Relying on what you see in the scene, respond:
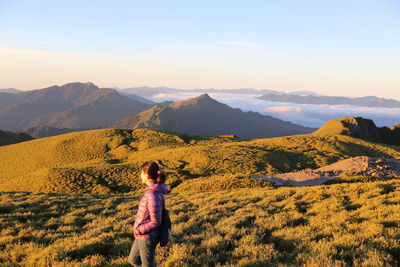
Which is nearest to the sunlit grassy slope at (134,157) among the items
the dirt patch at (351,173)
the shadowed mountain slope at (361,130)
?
the dirt patch at (351,173)

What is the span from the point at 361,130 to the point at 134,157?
268 ft

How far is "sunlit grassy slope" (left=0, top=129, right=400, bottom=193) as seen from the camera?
36125mm

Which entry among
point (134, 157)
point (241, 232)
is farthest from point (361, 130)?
point (241, 232)

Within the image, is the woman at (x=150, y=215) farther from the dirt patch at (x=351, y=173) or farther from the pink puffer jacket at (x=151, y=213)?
the dirt patch at (x=351, y=173)

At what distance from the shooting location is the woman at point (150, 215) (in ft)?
17.7

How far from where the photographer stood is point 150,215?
17.8 ft

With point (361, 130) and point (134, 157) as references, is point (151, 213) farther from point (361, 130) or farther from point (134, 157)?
point (361, 130)

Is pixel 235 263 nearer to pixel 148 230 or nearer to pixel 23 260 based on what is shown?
pixel 148 230

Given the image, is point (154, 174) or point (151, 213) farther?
point (154, 174)

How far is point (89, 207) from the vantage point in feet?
48.3

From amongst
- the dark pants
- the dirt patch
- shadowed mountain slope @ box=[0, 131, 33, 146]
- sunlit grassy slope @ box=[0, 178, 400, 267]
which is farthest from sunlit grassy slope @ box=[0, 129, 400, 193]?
shadowed mountain slope @ box=[0, 131, 33, 146]

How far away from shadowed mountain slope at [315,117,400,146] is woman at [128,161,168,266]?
85477mm

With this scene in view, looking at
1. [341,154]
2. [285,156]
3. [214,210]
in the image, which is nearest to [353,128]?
[341,154]

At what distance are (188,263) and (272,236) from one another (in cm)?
313
